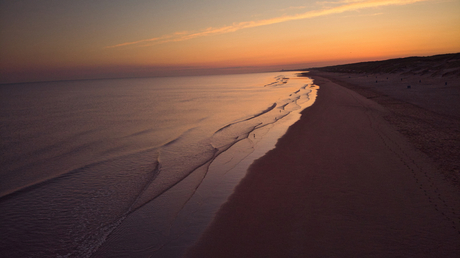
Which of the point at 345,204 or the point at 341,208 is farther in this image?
the point at 345,204

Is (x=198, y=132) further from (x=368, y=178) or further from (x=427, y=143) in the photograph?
(x=427, y=143)

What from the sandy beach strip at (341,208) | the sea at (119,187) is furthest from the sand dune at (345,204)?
the sea at (119,187)

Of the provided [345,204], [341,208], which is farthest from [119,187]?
[345,204]

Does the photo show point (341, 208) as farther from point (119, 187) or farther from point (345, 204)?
point (119, 187)

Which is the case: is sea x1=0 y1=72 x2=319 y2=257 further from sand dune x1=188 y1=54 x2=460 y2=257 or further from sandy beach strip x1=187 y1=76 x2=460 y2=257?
sandy beach strip x1=187 y1=76 x2=460 y2=257

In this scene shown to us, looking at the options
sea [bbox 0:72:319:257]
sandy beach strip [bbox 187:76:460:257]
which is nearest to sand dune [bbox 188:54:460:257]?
sandy beach strip [bbox 187:76:460:257]

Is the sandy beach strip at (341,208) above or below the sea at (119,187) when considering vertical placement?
above

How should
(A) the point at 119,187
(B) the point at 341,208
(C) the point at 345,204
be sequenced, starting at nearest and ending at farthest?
(B) the point at 341,208 → (C) the point at 345,204 → (A) the point at 119,187

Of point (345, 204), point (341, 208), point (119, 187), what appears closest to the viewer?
point (341, 208)

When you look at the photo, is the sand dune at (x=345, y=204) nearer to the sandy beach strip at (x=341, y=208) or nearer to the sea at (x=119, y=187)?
the sandy beach strip at (x=341, y=208)
